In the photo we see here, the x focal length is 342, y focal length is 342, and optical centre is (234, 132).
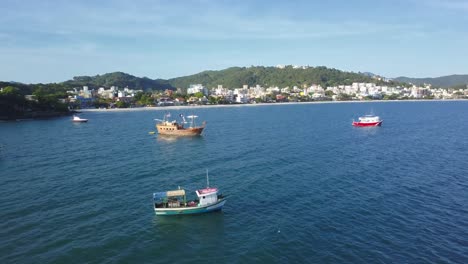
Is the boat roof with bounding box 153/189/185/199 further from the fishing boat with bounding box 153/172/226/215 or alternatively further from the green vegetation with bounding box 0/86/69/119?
the green vegetation with bounding box 0/86/69/119

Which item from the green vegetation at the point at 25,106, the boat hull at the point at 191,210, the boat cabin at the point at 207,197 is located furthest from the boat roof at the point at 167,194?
the green vegetation at the point at 25,106

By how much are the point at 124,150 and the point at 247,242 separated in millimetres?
38806

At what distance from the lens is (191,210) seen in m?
27.2

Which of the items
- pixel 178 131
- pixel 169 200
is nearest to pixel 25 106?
pixel 178 131

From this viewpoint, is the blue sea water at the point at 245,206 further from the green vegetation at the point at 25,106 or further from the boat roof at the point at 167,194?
the green vegetation at the point at 25,106

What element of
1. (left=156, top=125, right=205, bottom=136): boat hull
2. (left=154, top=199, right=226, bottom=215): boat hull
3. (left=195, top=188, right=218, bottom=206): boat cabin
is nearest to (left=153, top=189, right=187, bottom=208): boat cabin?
(left=154, top=199, right=226, bottom=215): boat hull

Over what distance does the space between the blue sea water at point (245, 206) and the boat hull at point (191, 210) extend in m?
0.49

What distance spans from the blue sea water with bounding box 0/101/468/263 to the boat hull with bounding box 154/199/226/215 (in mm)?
487

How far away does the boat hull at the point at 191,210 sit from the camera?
2675cm

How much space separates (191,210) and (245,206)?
4.75 m

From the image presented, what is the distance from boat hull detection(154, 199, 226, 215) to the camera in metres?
26.8

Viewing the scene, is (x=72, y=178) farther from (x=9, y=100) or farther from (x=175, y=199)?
(x=9, y=100)

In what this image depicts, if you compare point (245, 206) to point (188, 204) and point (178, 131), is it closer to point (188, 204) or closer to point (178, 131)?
point (188, 204)

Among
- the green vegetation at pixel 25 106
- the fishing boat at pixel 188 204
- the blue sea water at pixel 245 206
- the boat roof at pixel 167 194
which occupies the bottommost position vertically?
the blue sea water at pixel 245 206
